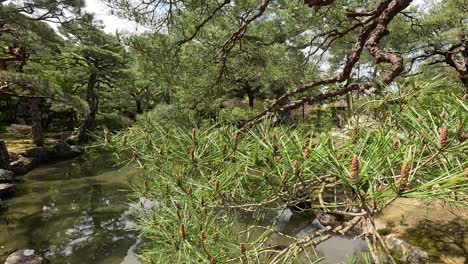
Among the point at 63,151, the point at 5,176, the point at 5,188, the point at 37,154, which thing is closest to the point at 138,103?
the point at 63,151

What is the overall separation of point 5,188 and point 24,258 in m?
4.39

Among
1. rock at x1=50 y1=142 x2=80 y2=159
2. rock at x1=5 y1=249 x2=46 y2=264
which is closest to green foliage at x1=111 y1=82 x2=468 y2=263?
rock at x1=5 y1=249 x2=46 y2=264

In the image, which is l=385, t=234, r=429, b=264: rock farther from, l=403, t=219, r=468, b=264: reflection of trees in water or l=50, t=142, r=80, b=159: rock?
l=50, t=142, r=80, b=159: rock

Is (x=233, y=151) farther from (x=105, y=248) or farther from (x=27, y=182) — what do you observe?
(x=27, y=182)

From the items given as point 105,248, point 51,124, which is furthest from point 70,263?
point 51,124

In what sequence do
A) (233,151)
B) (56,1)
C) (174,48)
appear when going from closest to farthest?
(233,151)
(174,48)
(56,1)

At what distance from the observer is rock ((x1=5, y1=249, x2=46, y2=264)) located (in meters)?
4.91

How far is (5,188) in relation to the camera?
8328 millimetres

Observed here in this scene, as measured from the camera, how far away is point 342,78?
103 inches

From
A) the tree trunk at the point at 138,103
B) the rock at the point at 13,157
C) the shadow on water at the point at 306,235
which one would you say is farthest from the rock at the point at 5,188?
the tree trunk at the point at 138,103

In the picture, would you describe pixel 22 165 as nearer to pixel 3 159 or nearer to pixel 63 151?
pixel 3 159

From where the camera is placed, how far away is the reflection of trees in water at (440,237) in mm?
3791

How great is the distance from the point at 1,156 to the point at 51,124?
10.9 meters

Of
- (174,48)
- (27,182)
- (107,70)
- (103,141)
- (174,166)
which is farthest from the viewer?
(107,70)
